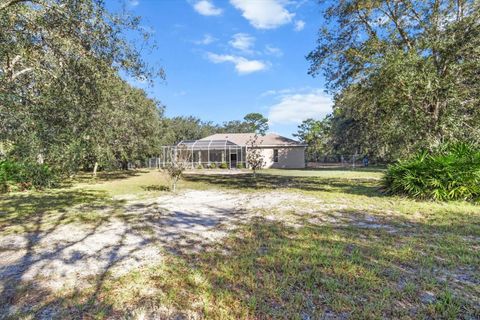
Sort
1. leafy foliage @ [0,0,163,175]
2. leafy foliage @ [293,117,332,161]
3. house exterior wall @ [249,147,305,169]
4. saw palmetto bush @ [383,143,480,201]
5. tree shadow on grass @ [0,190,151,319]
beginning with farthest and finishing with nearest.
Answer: leafy foliage @ [293,117,332,161]
house exterior wall @ [249,147,305,169]
saw palmetto bush @ [383,143,480,201]
leafy foliage @ [0,0,163,175]
tree shadow on grass @ [0,190,151,319]

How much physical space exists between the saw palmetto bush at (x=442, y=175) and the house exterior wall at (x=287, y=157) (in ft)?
67.6

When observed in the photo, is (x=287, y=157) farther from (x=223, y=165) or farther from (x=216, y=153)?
(x=216, y=153)

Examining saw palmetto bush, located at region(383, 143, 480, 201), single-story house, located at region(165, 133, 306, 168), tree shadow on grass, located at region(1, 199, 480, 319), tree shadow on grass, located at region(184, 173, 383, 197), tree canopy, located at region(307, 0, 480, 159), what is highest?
tree canopy, located at region(307, 0, 480, 159)

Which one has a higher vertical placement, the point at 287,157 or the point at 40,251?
the point at 287,157

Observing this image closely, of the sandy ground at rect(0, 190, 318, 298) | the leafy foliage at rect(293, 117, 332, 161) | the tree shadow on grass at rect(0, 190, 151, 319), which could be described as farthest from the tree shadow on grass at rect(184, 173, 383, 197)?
the leafy foliage at rect(293, 117, 332, 161)

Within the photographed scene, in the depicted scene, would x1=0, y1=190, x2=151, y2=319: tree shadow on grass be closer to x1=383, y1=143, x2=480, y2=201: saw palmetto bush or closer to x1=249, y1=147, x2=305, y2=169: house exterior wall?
x1=383, y1=143, x2=480, y2=201: saw palmetto bush

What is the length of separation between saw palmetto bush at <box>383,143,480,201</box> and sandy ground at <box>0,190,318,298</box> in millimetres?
4001

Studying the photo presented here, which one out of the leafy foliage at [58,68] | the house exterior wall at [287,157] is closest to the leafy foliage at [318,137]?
the house exterior wall at [287,157]

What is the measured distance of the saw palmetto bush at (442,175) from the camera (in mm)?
7531

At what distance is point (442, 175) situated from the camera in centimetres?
780

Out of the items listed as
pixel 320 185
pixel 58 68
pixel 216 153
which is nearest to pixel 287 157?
pixel 216 153

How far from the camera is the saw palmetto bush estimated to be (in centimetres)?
753

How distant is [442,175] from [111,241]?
8.71 meters

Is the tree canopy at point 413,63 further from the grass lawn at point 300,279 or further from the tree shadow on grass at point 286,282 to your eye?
the tree shadow on grass at point 286,282
